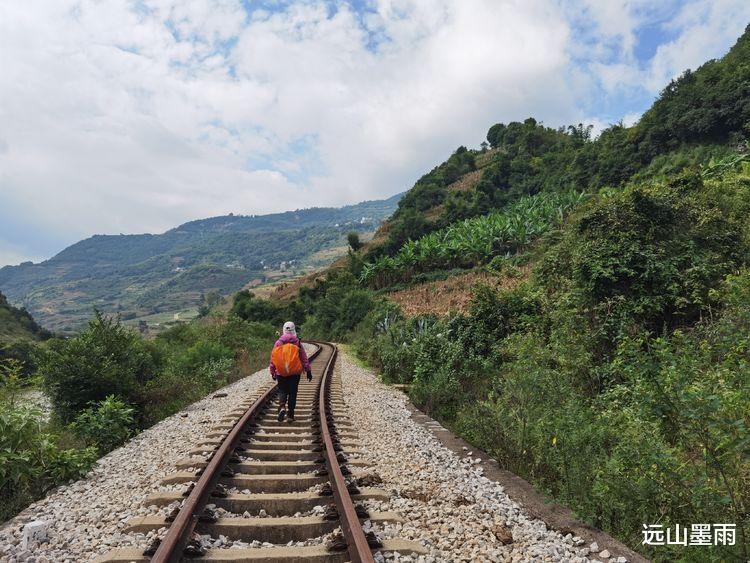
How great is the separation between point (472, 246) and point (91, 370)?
1404 inches

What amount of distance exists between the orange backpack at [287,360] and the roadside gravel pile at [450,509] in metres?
1.47

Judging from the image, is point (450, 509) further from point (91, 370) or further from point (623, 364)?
point (91, 370)

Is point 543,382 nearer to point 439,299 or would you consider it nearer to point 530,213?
point 439,299

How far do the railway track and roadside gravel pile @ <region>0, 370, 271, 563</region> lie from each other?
8.8 inches

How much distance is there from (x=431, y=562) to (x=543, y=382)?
163 inches

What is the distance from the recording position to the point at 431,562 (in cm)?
319

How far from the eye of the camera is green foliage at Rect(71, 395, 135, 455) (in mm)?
6566

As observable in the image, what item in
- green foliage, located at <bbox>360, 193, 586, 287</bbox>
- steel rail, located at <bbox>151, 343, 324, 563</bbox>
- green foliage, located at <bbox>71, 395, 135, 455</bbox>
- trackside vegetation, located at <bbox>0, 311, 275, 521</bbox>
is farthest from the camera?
green foliage, located at <bbox>360, 193, 586, 287</bbox>

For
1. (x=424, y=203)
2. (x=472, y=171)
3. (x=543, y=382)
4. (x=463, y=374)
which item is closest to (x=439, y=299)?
(x=463, y=374)

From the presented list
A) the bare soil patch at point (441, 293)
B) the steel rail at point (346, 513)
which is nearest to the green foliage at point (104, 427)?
the steel rail at point (346, 513)

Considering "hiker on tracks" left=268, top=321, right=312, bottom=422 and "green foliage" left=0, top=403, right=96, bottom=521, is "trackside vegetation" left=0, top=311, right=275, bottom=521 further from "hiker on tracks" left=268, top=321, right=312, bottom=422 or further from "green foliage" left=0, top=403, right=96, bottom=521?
"hiker on tracks" left=268, top=321, right=312, bottom=422

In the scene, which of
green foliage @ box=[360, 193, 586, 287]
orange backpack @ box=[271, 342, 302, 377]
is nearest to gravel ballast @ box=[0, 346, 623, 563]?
orange backpack @ box=[271, 342, 302, 377]

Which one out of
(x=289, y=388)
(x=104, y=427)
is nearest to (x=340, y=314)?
(x=289, y=388)

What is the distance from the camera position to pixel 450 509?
163 inches
